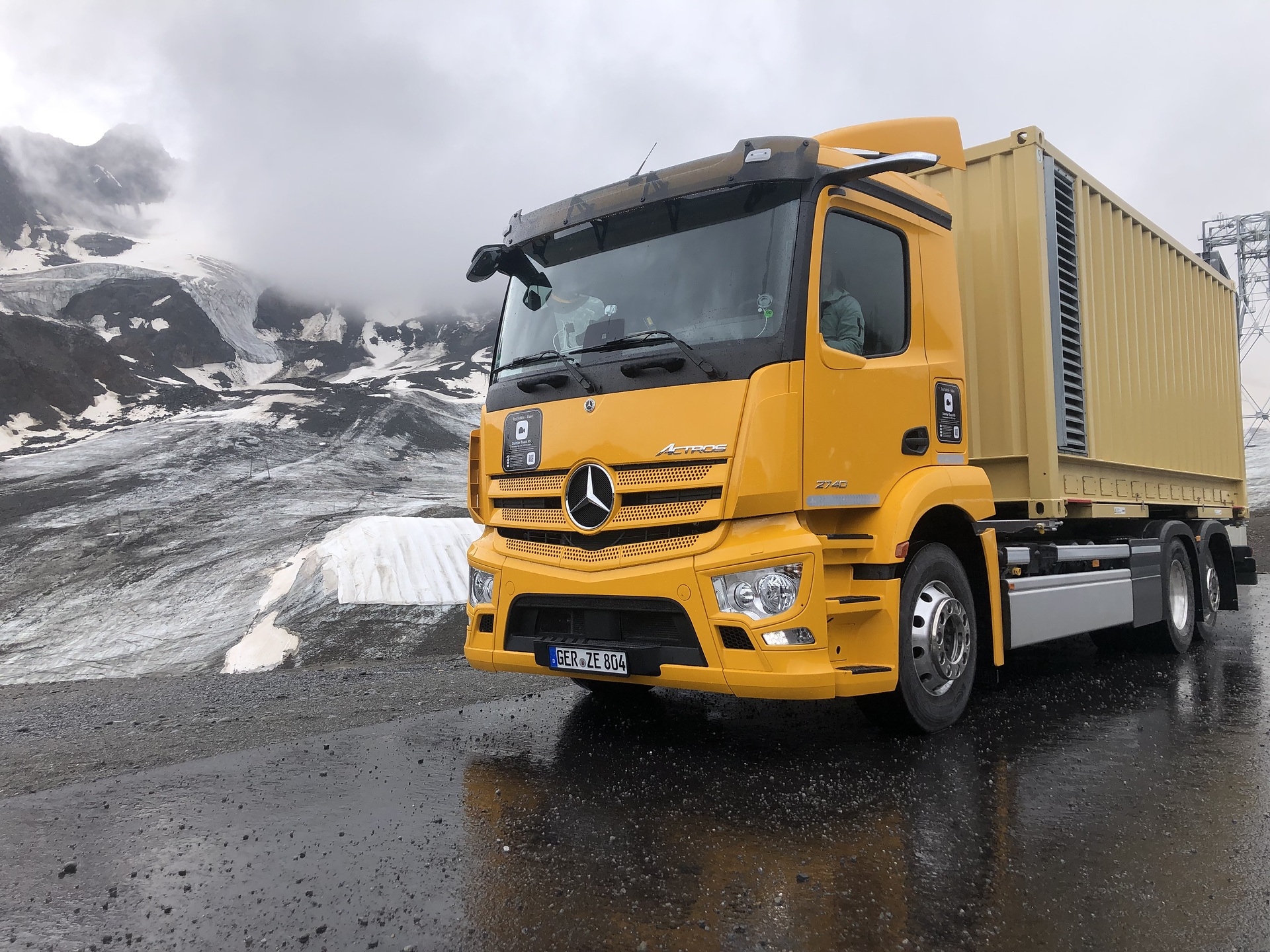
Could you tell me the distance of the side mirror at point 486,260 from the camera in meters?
5.39

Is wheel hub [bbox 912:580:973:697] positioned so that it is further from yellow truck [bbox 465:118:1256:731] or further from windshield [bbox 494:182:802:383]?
windshield [bbox 494:182:802:383]

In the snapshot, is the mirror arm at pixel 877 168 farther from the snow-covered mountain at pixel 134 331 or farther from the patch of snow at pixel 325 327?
the patch of snow at pixel 325 327

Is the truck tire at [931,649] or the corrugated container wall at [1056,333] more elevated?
the corrugated container wall at [1056,333]

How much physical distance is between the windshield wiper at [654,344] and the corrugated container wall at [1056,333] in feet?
8.39

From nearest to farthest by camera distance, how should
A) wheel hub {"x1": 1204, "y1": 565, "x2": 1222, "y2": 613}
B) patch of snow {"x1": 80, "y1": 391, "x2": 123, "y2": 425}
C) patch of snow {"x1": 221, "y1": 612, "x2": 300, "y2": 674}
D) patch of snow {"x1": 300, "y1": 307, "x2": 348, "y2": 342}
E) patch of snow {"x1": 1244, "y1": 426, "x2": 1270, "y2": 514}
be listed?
wheel hub {"x1": 1204, "y1": 565, "x2": 1222, "y2": 613} → patch of snow {"x1": 221, "y1": 612, "x2": 300, "y2": 674} → patch of snow {"x1": 1244, "y1": 426, "x2": 1270, "y2": 514} → patch of snow {"x1": 80, "y1": 391, "x2": 123, "y2": 425} → patch of snow {"x1": 300, "y1": 307, "x2": 348, "y2": 342}

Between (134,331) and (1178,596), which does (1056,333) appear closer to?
(1178,596)

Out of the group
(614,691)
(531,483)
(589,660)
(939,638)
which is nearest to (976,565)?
(939,638)

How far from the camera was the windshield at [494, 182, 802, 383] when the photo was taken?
14.1 feet

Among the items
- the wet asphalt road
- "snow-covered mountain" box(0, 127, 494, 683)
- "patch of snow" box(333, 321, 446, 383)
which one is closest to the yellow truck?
the wet asphalt road

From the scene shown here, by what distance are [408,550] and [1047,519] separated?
11604mm

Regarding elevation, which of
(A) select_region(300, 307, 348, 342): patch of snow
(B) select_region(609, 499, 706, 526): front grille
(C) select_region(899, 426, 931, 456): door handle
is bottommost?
(B) select_region(609, 499, 706, 526): front grille

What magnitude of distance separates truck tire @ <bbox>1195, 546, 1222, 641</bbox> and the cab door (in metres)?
5.16

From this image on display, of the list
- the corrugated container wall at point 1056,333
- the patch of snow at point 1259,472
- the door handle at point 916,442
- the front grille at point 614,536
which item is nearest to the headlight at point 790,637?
the front grille at point 614,536

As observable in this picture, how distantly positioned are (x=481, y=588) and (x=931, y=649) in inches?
96.9
